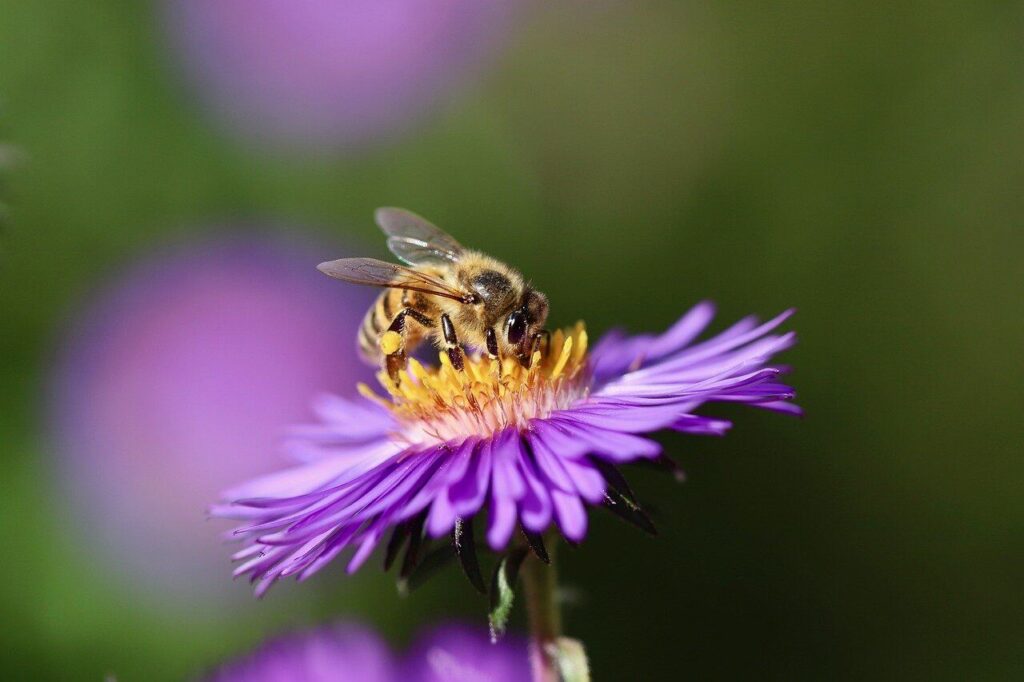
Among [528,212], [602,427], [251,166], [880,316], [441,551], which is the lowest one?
[441,551]

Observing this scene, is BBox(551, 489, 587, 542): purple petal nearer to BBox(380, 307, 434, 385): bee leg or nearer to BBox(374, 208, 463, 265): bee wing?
BBox(380, 307, 434, 385): bee leg

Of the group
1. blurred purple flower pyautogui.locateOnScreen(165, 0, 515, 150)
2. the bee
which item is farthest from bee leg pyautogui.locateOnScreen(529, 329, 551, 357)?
blurred purple flower pyautogui.locateOnScreen(165, 0, 515, 150)

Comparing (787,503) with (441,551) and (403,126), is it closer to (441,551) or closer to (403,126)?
(403,126)

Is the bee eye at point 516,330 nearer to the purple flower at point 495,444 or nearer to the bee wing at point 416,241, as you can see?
the purple flower at point 495,444

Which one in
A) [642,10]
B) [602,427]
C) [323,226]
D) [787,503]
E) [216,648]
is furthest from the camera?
[642,10]

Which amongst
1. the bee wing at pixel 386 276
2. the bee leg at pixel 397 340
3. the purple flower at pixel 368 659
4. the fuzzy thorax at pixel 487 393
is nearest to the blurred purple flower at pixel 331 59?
the bee leg at pixel 397 340

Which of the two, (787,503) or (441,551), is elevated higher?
(787,503)

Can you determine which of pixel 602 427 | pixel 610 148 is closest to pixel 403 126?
pixel 610 148
